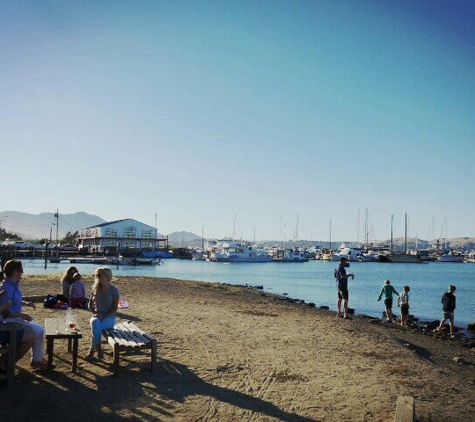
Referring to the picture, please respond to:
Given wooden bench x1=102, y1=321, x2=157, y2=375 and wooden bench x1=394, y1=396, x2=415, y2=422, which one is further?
wooden bench x1=102, y1=321, x2=157, y2=375

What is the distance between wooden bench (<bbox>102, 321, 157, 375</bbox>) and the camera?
23.4 feet

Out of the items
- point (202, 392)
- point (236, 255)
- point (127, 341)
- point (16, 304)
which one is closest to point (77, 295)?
point (16, 304)

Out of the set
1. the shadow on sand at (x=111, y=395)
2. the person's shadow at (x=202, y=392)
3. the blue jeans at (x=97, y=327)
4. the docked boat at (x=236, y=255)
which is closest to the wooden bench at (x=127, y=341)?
the blue jeans at (x=97, y=327)

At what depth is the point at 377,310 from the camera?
95.5 feet

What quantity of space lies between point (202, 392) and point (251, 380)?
102 cm

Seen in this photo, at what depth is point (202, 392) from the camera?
269 inches

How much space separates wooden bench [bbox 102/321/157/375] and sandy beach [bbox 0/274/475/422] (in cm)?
30

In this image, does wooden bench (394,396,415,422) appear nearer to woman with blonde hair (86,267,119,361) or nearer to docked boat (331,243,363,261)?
woman with blonde hair (86,267,119,361)

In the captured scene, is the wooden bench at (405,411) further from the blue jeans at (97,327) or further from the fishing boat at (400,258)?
the fishing boat at (400,258)

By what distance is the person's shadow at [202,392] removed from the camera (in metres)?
6.21

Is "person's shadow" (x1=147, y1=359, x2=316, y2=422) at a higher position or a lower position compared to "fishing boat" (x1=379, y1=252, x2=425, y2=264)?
higher

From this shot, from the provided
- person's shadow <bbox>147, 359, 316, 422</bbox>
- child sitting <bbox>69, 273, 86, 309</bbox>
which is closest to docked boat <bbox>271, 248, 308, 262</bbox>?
child sitting <bbox>69, 273, 86, 309</bbox>

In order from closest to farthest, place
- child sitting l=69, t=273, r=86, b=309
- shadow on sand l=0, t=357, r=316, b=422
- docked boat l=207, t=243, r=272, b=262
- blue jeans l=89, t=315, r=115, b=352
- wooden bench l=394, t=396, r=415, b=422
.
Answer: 1. wooden bench l=394, t=396, r=415, b=422
2. shadow on sand l=0, t=357, r=316, b=422
3. blue jeans l=89, t=315, r=115, b=352
4. child sitting l=69, t=273, r=86, b=309
5. docked boat l=207, t=243, r=272, b=262

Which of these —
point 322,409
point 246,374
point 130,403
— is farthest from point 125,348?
point 322,409
